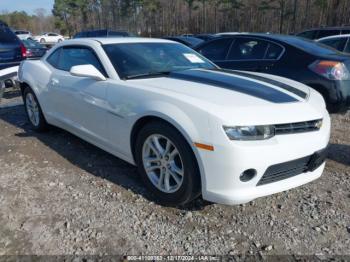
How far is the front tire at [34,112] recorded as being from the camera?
5.08m

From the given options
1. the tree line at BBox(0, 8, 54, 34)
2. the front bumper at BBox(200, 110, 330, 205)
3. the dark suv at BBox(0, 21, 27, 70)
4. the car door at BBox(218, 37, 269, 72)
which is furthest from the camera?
the tree line at BBox(0, 8, 54, 34)

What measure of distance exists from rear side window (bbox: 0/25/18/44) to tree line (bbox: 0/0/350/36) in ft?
73.2

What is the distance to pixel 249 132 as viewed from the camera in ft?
8.40

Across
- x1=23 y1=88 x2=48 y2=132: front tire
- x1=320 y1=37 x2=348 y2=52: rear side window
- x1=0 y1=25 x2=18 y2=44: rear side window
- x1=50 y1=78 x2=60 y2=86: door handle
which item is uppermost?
x1=0 y1=25 x2=18 y2=44: rear side window

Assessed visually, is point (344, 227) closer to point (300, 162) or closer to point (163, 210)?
point (300, 162)

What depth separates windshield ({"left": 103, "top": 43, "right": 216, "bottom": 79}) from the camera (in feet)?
11.7

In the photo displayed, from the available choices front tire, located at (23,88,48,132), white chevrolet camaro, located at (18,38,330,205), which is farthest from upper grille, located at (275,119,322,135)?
front tire, located at (23,88,48,132)

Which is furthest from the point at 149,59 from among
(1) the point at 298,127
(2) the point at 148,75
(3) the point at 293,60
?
(3) the point at 293,60

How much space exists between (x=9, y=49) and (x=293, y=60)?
19.3ft

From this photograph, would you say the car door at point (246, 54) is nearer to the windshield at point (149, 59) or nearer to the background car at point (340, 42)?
the windshield at point (149, 59)

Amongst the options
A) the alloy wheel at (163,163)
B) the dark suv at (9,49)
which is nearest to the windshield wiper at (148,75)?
the alloy wheel at (163,163)

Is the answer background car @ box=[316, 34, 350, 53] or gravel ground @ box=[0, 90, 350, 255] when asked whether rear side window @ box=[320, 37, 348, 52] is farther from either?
gravel ground @ box=[0, 90, 350, 255]

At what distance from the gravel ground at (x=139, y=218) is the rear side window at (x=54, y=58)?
1.48 m

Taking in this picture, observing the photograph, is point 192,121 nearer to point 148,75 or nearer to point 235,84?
point 235,84
